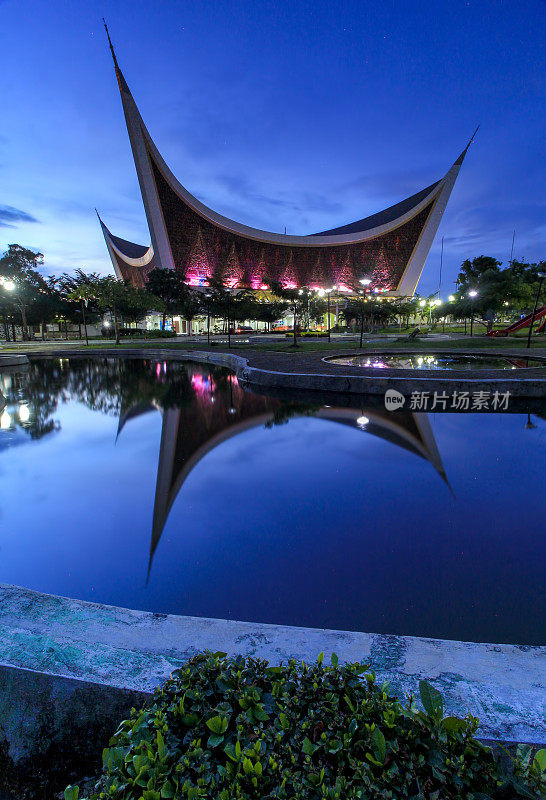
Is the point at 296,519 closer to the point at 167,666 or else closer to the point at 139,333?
the point at 167,666

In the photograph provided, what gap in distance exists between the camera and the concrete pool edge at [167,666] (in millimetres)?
1561

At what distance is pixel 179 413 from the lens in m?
9.82

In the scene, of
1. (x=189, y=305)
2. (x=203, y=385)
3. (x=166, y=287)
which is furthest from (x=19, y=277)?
(x=203, y=385)

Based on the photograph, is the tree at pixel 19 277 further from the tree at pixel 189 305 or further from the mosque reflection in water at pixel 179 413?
the mosque reflection in water at pixel 179 413

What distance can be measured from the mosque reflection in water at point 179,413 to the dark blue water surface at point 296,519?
7cm

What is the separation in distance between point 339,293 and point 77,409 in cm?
6354

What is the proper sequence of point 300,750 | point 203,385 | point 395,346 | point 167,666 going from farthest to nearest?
1. point 395,346
2. point 203,385
3. point 167,666
4. point 300,750

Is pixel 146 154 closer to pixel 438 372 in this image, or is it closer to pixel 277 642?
pixel 438 372

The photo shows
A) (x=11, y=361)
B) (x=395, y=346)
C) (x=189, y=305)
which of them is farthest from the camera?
(x=189, y=305)

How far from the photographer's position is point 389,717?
119 cm

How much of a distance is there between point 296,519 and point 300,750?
3.14m

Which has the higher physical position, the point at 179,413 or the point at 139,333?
the point at 139,333

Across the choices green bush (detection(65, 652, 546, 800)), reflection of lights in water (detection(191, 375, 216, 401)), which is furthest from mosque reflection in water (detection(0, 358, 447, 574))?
green bush (detection(65, 652, 546, 800))

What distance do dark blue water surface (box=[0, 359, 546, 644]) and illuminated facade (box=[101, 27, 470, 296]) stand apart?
4985cm
